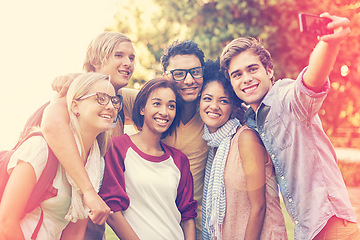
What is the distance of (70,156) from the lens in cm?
287

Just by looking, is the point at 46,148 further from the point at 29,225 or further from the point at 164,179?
the point at 164,179

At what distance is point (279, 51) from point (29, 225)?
11.2 metres

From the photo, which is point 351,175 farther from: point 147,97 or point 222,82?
point 147,97

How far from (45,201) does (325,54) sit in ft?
7.25

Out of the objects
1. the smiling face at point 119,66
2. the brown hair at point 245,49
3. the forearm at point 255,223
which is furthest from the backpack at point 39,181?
the brown hair at point 245,49

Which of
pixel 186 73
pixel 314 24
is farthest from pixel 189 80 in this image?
pixel 314 24

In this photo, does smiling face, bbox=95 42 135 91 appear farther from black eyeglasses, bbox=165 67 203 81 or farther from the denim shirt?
the denim shirt

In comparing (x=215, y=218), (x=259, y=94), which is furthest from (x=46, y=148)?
(x=259, y=94)

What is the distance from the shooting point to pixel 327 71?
2.63 m

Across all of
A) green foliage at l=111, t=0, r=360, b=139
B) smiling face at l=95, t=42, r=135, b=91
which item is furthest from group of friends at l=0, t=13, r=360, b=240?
green foliage at l=111, t=0, r=360, b=139

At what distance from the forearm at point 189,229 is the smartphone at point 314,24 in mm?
2046

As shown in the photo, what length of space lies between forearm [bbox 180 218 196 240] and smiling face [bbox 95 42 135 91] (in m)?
1.64

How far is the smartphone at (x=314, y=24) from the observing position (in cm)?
246

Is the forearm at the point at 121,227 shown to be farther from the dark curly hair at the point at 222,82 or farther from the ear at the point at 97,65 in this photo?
the ear at the point at 97,65
